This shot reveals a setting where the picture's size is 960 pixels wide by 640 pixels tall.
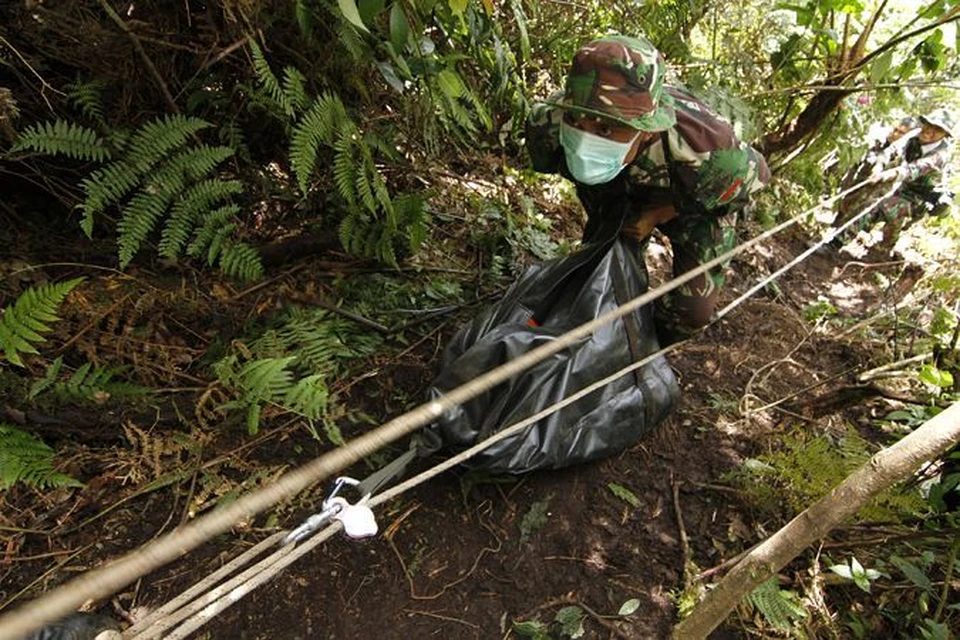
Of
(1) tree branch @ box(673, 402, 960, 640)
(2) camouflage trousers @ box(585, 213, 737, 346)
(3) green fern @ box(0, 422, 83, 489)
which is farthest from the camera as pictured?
(2) camouflage trousers @ box(585, 213, 737, 346)

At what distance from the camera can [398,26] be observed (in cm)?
161

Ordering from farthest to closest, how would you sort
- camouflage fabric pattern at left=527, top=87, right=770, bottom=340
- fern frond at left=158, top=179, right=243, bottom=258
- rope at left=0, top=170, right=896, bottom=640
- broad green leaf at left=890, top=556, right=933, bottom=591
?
camouflage fabric pattern at left=527, top=87, right=770, bottom=340 < fern frond at left=158, top=179, right=243, bottom=258 < broad green leaf at left=890, top=556, right=933, bottom=591 < rope at left=0, top=170, right=896, bottom=640

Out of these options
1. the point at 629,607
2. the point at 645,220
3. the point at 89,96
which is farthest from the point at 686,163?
the point at 89,96

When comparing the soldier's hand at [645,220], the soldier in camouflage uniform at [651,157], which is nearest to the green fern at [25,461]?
the soldier in camouflage uniform at [651,157]

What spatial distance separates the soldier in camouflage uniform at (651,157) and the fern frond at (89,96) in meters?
1.61

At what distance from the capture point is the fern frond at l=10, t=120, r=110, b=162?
1.71 metres

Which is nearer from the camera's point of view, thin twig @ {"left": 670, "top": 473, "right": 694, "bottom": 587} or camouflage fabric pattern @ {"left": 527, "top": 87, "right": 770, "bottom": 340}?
thin twig @ {"left": 670, "top": 473, "right": 694, "bottom": 587}

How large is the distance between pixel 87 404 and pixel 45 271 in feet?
2.01

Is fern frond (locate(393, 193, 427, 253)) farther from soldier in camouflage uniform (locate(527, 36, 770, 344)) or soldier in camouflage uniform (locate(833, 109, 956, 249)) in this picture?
soldier in camouflage uniform (locate(833, 109, 956, 249))

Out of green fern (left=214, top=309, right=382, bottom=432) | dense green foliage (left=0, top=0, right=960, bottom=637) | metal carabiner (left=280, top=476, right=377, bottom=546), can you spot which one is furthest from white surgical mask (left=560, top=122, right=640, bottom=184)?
metal carabiner (left=280, top=476, right=377, bottom=546)

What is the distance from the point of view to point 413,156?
Answer: 2818mm

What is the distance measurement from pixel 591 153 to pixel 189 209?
1.49m

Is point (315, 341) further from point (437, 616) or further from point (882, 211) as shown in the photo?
point (882, 211)

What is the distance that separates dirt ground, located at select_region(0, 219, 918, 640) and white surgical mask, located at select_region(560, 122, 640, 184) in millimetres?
979
